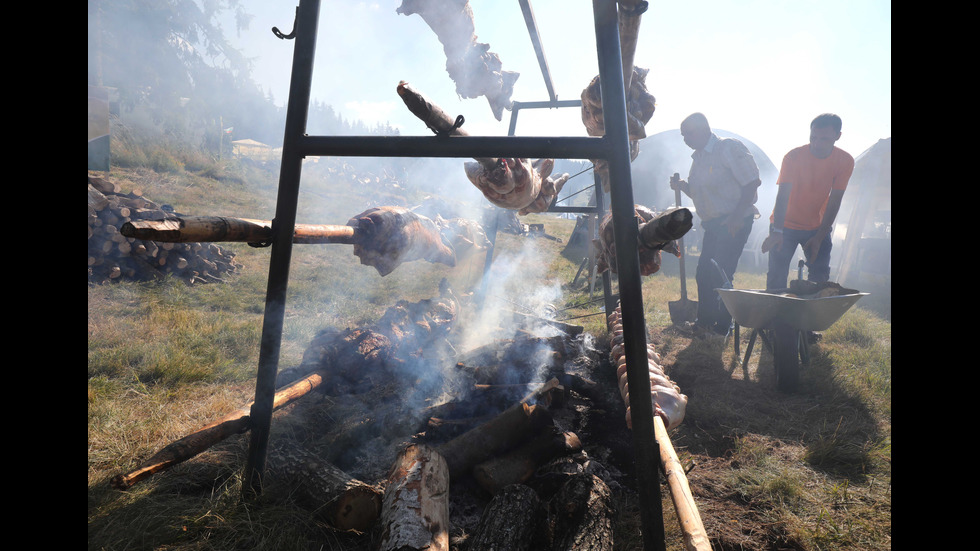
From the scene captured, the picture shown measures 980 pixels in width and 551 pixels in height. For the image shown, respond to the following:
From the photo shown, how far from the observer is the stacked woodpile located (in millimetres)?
5785

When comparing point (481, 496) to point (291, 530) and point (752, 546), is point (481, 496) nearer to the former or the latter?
point (291, 530)

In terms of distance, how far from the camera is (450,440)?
233 centimetres

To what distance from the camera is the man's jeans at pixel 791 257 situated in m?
5.01

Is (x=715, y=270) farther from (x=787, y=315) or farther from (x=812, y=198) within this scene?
(x=787, y=315)

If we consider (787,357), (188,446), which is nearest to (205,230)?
(188,446)

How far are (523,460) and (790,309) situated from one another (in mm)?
2982

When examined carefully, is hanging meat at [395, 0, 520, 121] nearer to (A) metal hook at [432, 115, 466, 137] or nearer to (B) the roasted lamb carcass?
(B) the roasted lamb carcass

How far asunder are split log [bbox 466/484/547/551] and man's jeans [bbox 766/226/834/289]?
4745 millimetres

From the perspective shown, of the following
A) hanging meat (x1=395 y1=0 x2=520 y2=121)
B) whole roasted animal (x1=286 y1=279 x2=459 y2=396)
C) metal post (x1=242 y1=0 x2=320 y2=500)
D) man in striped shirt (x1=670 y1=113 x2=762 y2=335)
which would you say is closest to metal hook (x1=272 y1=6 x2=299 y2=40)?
metal post (x1=242 y1=0 x2=320 y2=500)

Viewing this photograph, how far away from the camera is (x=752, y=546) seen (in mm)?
1932

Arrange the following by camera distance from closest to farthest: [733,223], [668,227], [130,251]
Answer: [668,227]
[733,223]
[130,251]

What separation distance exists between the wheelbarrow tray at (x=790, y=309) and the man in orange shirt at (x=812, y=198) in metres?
1.47
